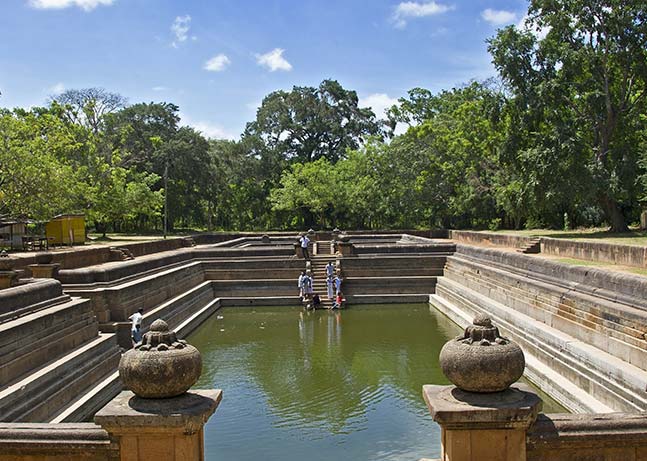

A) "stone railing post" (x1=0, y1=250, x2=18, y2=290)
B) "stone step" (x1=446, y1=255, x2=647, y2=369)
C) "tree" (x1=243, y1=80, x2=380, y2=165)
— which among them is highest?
"tree" (x1=243, y1=80, x2=380, y2=165)

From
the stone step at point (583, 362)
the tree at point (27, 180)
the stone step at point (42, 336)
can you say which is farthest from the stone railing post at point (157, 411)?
the tree at point (27, 180)

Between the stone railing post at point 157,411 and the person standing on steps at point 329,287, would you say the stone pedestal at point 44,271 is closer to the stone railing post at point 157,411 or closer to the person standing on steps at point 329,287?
the person standing on steps at point 329,287

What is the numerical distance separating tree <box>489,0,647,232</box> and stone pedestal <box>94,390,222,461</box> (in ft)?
74.8

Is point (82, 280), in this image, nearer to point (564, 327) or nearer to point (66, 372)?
point (66, 372)

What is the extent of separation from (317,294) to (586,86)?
1516 cm

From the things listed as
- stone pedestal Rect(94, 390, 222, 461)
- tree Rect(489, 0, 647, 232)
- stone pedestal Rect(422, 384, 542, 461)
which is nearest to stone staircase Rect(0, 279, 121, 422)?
stone pedestal Rect(94, 390, 222, 461)

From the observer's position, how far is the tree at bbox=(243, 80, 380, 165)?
Result: 53719 millimetres

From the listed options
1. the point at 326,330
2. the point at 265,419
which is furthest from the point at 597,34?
the point at 265,419

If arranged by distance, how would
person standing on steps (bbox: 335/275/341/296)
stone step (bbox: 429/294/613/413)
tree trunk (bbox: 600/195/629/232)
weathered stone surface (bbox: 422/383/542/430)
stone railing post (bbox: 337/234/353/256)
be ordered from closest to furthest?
1. weathered stone surface (bbox: 422/383/542/430)
2. stone step (bbox: 429/294/613/413)
3. person standing on steps (bbox: 335/275/341/296)
4. stone railing post (bbox: 337/234/353/256)
5. tree trunk (bbox: 600/195/629/232)

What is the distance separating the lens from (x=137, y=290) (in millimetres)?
14359

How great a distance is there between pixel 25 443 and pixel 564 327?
964 centimetres

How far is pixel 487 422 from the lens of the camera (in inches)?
153

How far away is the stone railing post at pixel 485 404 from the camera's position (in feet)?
12.7

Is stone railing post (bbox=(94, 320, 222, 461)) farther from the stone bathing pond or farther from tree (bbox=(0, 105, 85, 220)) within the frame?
tree (bbox=(0, 105, 85, 220))
